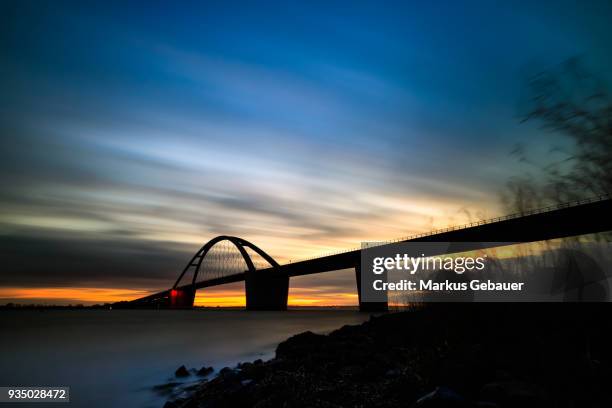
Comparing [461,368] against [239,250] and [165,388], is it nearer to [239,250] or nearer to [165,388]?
[165,388]

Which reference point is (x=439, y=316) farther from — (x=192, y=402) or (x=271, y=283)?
(x=271, y=283)

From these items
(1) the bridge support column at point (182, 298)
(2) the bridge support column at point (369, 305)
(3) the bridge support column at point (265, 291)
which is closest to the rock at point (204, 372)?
(2) the bridge support column at point (369, 305)

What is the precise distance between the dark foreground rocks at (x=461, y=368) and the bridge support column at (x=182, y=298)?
138345 mm

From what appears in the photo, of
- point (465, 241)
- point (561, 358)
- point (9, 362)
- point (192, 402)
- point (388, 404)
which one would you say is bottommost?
point (9, 362)

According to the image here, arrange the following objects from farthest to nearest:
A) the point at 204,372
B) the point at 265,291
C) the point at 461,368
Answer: the point at 265,291
the point at 204,372
the point at 461,368

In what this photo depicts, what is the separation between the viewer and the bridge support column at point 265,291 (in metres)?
116

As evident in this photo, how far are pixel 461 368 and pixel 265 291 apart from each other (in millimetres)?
112472

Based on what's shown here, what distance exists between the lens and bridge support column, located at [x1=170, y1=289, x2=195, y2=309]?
144250 mm

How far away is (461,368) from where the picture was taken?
7.78 metres

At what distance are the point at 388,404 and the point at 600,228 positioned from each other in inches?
2330

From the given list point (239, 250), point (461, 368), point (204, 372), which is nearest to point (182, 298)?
point (239, 250)

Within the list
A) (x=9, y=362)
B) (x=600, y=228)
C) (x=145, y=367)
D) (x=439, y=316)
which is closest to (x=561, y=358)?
Result: (x=439, y=316)

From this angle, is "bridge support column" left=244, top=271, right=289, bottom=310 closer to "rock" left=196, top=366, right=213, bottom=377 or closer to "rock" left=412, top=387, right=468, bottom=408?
"rock" left=196, top=366, right=213, bottom=377

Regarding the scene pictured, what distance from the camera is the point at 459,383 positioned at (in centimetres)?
754
